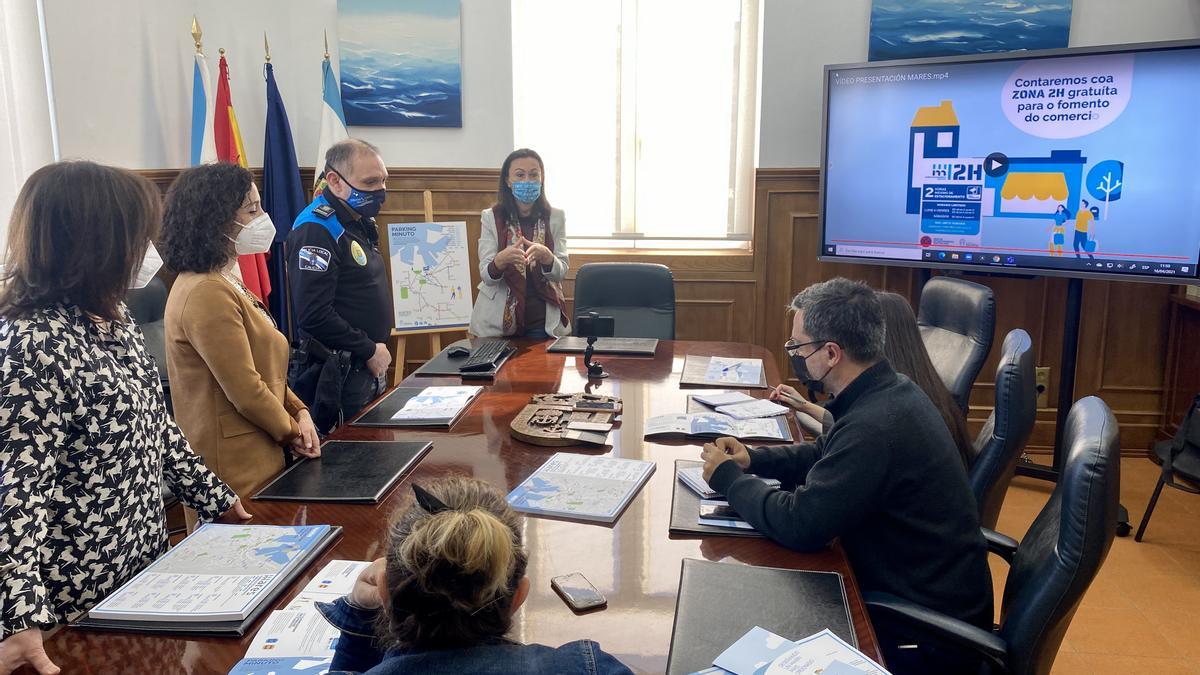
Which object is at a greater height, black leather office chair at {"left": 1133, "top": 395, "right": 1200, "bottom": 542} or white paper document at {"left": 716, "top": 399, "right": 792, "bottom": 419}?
white paper document at {"left": 716, "top": 399, "right": 792, "bottom": 419}

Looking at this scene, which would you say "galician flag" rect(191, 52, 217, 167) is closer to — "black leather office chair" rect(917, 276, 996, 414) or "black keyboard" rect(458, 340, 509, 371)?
"black keyboard" rect(458, 340, 509, 371)

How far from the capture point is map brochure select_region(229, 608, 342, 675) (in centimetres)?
123

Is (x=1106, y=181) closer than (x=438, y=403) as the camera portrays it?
No

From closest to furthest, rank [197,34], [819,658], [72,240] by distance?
[819,658], [72,240], [197,34]

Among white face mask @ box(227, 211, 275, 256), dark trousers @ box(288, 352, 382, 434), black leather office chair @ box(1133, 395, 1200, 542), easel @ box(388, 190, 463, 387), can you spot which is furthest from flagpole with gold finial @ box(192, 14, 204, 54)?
black leather office chair @ box(1133, 395, 1200, 542)

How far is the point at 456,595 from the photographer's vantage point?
3.22 feet

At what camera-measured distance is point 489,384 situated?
2.91 m

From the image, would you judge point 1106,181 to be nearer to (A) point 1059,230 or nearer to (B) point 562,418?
(A) point 1059,230

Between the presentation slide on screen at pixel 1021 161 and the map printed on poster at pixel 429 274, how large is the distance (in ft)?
6.54

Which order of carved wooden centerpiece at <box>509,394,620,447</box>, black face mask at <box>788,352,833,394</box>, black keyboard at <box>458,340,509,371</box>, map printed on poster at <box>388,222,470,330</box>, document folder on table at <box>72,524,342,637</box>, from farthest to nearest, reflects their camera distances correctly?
map printed on poster at <box>388,222,470,330</box>, black keyboard at <box>458,340,509,371</box>, carved wooden centerpiece at <box>509,394,620,447</box>, black face mask at <box>788,352,833,394</box>, document folder on table at <box>72,524,342,637</box>

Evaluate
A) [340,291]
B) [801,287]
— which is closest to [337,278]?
[340,291]

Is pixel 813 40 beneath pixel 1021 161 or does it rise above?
above

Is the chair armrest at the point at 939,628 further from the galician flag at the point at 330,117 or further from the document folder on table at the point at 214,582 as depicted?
the galician flag at the point at 330,117

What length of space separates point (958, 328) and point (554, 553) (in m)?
2.08
